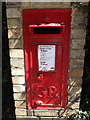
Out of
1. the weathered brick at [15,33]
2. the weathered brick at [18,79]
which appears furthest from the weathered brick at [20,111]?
the weathered brick at [15,33]

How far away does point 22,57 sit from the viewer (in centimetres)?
231

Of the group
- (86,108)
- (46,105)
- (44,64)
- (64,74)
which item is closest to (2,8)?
(44,64)

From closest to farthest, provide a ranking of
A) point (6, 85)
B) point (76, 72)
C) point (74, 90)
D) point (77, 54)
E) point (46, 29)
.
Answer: point (46, 29) → point (77, 54) → point (76, 72) → point (74, 90) → point (6, 85)

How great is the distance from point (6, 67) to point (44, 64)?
3.83 feet

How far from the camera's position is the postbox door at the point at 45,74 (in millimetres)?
2182

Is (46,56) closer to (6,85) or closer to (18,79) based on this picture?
(18,79)

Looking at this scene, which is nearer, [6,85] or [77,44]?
[77,44]

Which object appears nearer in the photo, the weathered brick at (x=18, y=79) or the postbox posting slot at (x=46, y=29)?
the postbox posting slot at (x=46, y=29)

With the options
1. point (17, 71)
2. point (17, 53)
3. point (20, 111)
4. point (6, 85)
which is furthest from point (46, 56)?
point (6, 85)

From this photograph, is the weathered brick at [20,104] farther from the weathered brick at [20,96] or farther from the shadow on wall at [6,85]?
the shadow on wall at [6,85]

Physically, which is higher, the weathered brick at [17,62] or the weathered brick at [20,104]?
the weathered brick at [17,62]

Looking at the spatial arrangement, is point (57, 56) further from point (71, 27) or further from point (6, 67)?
point (6, 67)

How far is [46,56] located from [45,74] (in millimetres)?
308

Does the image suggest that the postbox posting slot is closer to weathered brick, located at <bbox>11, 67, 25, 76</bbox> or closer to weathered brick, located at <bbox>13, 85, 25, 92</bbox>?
weathered brick, located at <bbox>11, 67, 25, 76</bbox>
